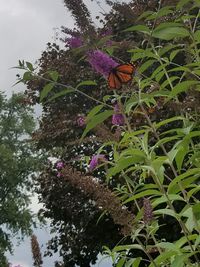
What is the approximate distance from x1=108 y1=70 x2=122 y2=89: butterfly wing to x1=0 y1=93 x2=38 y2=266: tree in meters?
23.4

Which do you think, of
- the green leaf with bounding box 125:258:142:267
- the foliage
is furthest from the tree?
the green leaf with bounding box 125:258:142:267

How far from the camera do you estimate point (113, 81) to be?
7.14ft

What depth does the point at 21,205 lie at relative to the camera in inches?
1111

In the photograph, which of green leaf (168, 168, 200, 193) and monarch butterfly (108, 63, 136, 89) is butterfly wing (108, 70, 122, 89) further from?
green leaf (168, 168, 200, 193)

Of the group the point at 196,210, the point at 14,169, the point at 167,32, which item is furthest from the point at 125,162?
the point at 14,169

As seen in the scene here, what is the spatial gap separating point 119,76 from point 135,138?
0.30m

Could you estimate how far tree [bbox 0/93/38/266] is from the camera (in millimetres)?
27344

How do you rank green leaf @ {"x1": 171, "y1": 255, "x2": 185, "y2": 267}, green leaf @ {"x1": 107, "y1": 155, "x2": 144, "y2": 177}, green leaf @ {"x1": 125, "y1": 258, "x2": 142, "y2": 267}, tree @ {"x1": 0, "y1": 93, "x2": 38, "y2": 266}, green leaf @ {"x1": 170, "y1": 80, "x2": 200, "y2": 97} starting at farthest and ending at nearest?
tree @ {"x1": 0, "y1": 93, "x2": 38, "y2": 266}
green leaf @ {"x1": 125, "y1": 258, "x2": 142, "y2": 267}
green leaf @ {"x1": 170, "y1": 80, "x2": 200, "y2": 97}
green leaf @ {"x1": 107, "y1": 155, "x2": 144, "y2": 177}
green leaf @ {"x1": 171, "y1": 255, "x2": 185, "y2": 267}

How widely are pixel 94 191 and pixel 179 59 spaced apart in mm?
7690

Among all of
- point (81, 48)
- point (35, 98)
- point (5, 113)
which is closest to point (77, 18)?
point (81, 48)

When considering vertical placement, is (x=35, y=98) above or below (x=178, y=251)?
above

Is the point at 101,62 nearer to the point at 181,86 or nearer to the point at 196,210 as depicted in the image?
the point at 181,86

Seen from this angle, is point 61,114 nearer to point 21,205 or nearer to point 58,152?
point 58,152

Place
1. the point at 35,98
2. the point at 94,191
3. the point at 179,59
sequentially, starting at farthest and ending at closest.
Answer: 1. the point at 35,98
2. the point at 179,59
3. the point at 94,191
